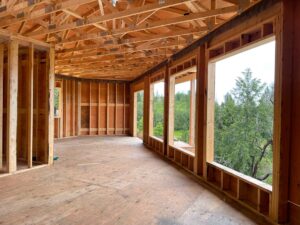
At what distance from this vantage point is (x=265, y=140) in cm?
1307

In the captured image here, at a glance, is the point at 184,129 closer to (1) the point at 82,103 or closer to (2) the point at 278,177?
(1) the point at 82,103

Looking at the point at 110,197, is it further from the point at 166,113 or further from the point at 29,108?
the point at 166,113

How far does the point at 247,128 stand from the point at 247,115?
77 centimetres

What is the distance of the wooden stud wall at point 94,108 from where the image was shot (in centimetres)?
1242

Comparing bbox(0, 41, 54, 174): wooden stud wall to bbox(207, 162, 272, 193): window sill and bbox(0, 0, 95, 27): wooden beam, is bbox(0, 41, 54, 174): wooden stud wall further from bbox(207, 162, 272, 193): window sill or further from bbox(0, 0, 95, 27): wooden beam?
bbox(207, 162, 272, 193): window sill

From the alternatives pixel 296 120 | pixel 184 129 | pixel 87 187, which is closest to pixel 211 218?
pixel 296 120

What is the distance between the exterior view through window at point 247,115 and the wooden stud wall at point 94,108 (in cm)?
538

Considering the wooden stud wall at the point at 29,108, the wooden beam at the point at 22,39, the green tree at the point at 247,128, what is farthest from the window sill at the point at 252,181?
the green tree at the point at 247,128

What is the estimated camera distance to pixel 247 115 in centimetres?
1370

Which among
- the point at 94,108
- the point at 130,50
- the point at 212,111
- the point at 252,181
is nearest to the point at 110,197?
the point at 252,181

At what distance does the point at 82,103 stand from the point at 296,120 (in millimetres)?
11626

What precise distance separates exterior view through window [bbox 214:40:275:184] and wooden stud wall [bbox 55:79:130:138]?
5.38 meters

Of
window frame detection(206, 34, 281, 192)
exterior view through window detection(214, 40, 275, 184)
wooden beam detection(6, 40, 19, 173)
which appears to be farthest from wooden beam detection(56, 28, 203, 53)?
exterior view through window detection(214, 40, 275, 184)

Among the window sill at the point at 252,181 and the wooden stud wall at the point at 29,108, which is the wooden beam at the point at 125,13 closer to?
the wooden stud wall at the point at 29,108
